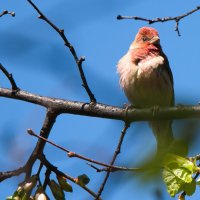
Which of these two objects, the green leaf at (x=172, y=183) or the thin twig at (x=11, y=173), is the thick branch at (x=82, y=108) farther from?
the green leaf at (x=172, y=183)

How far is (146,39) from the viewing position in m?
9.23

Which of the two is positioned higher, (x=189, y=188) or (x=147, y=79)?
(x=147, y=79)

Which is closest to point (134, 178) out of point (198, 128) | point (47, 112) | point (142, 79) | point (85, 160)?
point (198, 128)

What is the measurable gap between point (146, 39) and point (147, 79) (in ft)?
5.53

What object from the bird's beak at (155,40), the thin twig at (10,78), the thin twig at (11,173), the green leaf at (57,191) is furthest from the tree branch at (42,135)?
the bird's beak at (155,40)

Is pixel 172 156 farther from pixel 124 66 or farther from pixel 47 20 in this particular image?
pixel 124 66

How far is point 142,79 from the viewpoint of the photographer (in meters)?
7.77

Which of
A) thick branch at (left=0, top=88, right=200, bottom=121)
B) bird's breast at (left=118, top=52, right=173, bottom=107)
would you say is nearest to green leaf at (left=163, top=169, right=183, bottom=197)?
thick branch at (left=0, top=88, right=200, bottom=121)

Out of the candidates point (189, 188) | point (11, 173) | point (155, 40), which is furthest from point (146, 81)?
point (189, 188)

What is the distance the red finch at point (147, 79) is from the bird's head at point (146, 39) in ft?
1.03

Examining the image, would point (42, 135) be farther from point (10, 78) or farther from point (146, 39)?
point (146, 39)

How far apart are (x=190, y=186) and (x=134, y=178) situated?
2.64 ft

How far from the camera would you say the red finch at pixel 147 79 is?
7.81 meters

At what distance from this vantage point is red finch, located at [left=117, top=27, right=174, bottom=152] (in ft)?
25.6
